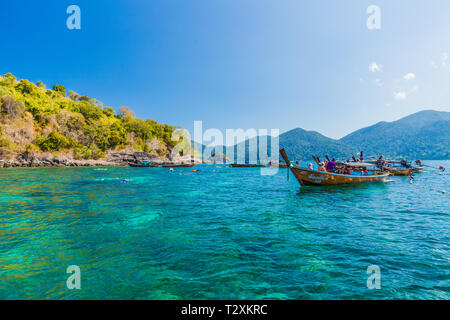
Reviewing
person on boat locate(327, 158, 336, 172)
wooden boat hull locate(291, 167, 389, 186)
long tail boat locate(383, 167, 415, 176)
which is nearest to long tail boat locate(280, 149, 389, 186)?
wooden boat hull locate(291, 167, 389, 186)

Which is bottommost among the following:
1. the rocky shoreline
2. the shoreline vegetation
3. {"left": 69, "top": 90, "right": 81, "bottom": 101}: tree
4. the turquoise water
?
the turquoise water

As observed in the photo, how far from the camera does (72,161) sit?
7462 cm

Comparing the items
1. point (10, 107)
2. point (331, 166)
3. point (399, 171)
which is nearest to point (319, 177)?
point (331, 166)

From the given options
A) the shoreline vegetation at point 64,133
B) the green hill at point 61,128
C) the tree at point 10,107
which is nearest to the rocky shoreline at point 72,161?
the shoreline vegetation at point 64,133

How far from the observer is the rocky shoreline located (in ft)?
205

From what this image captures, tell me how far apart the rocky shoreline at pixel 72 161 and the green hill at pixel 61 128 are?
192cm

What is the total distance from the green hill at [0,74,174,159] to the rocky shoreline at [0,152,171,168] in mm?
1918

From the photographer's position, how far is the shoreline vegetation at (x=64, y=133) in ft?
214

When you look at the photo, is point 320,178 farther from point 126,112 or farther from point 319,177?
point 126,112

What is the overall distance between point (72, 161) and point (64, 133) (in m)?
14.6

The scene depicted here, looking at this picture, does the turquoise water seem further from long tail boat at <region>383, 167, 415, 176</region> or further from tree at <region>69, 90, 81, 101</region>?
tree at <region>69, 90, 81, 101</region>
